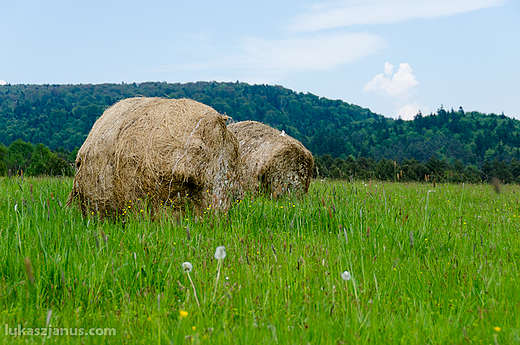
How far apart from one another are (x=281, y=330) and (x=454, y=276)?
7.46ft

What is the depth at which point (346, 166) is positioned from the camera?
48312 mm

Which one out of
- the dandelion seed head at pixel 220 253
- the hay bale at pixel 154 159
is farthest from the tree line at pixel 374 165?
the dandelion seed head at pixel 220 253

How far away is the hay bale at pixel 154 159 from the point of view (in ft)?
20.0

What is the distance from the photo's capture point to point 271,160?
10.3 m

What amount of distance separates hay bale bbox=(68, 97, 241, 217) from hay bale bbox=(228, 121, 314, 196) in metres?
2.99

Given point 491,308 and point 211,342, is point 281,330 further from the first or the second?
point 491,308

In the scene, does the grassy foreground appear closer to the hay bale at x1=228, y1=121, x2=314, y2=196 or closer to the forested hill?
the hay bale at x1=228, y1=121, x2=314, y2=196

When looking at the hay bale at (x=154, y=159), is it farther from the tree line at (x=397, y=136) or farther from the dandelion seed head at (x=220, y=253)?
the tree line at (x=397, y=136)

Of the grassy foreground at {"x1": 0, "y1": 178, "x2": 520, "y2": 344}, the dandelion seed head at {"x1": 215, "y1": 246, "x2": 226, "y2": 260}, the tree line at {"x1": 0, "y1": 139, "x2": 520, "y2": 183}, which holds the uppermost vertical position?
the dandelion seed head at {"x1": 215, "y1": 246, "x2": 226, "y2": 260}

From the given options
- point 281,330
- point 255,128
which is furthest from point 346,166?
point 281,330

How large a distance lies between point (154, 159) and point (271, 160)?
475 cm

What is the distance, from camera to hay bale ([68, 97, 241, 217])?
6.10 meters

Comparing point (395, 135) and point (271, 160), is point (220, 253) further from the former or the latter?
point (395, 135)

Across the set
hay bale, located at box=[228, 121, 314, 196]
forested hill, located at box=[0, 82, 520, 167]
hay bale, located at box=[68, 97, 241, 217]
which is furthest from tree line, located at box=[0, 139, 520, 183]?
forested hill, located at box=[0, 82, 520, 167]
